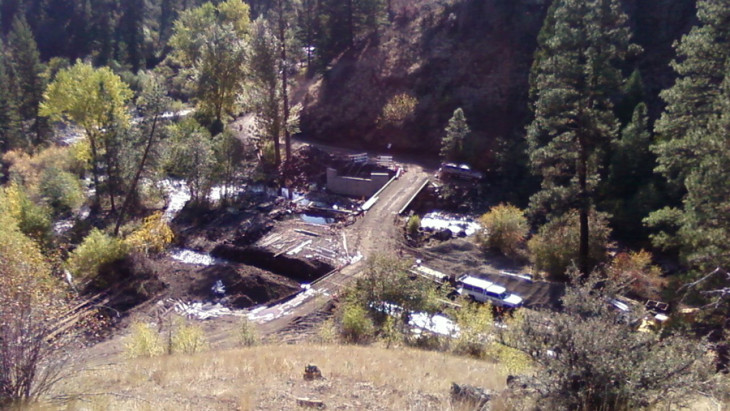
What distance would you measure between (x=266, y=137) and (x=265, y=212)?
788cm

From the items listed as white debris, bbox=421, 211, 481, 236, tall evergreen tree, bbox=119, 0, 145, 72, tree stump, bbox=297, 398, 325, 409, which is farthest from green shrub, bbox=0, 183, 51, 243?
tall evergreen tree, bbox=119, 0, 145, 72

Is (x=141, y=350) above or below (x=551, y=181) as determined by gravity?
below

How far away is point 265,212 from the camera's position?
32.0 meters

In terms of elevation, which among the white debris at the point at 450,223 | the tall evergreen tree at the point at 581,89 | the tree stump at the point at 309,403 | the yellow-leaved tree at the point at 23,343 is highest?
the tall evergreen tree at the point at 581,89

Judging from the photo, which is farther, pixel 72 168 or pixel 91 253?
pixel 72 168

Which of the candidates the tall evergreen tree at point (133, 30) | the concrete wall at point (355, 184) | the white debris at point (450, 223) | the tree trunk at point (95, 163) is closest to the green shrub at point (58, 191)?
the tree trunk at point (95, 163)

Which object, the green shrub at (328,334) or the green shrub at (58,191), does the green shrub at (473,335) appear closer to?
the green shrub at (328,334)

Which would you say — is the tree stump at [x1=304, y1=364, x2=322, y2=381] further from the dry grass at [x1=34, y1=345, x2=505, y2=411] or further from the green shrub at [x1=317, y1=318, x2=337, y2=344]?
the green shrub at [x1=317, y1=318, x2=337, y2=344]

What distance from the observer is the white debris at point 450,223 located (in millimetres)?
28036

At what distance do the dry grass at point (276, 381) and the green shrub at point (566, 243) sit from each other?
9.89 meters

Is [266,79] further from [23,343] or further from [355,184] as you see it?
[23,343]

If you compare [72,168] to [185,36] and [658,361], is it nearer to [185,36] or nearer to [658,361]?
[185,36]

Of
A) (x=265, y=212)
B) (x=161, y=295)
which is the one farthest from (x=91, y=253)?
(x=265, y=212)

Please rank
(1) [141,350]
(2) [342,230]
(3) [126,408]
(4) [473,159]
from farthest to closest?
1. (4) [473,159]
2. (2) [342,230]
3. (1) [141,350]
4. (3) [126,408]
